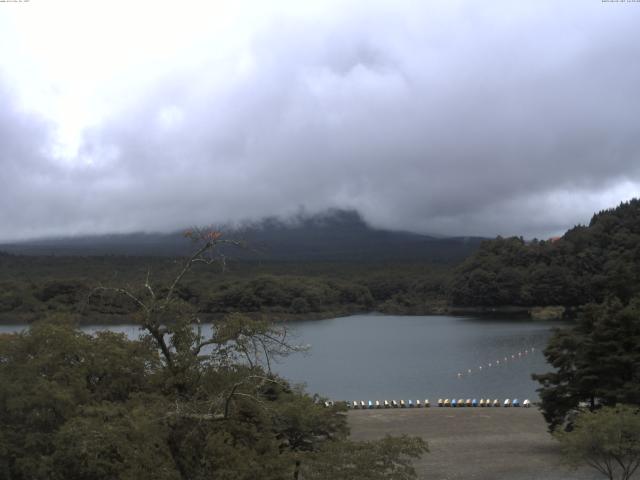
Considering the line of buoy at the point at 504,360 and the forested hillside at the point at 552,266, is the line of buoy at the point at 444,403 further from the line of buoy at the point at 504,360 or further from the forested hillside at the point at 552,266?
the forested hillside at the point at 552,266

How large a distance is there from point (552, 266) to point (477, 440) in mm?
76159

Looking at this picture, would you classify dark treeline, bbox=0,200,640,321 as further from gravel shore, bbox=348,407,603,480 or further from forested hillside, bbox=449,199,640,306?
gravel shore, bbox=348,407,603,480

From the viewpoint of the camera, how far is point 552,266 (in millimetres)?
92688

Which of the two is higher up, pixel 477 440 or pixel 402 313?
pixel 477 440

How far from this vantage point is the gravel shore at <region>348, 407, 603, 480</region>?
17.6 metres

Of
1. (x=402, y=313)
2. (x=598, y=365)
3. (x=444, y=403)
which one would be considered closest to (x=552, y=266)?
(x=402, y=313)

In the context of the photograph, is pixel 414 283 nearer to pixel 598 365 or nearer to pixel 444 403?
pixel 444 403

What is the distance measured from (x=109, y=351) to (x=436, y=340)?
153 ft

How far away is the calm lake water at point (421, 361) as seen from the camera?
35562 mm

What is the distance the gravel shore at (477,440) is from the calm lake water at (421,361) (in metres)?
6.56

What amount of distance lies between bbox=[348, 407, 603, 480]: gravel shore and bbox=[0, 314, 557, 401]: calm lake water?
6562 mm

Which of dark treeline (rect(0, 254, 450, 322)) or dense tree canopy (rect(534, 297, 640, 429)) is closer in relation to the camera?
dense tree canopy (rect(534, 297, 640, 429))

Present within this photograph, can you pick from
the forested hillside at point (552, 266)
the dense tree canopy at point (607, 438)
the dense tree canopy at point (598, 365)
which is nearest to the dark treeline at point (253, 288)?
the forested hillside at point (552, 266)

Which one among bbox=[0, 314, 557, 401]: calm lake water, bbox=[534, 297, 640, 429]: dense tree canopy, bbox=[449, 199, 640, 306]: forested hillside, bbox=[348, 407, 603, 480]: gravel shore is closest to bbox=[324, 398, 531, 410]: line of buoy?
bbox=[348, 407, 603, 480]: gravel shore
